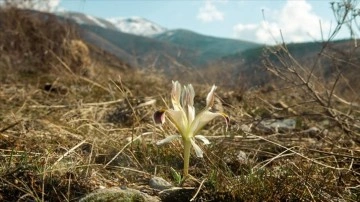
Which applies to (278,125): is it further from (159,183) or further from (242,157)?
(159,183)

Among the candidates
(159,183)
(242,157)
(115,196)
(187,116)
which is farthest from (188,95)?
(242,157)

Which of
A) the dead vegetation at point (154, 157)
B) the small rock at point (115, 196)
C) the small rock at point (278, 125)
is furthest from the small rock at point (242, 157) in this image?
the small rock at point (278, 125)

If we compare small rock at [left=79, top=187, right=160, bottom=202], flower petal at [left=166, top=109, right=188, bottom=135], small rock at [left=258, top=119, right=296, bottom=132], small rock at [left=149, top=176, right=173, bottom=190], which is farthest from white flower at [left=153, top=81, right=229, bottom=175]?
small rock at [left=258, top=119, right=296, bottom=132]

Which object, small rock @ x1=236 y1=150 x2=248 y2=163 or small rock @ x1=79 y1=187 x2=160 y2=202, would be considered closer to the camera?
small rock @ x1=79 y1=187 x2=160 y2=202

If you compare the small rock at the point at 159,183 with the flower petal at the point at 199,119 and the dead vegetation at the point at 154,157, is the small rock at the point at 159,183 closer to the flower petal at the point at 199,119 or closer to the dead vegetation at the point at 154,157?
Result: the dead vegetation at the point at 154,157

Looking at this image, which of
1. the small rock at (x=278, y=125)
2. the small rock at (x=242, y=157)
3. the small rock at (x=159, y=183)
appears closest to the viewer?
the small rock at (x=159, y=183)

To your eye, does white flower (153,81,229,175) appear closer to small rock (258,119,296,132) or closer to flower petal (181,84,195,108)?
flower petal (181,84,195,108)

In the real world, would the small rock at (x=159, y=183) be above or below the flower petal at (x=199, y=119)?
below
